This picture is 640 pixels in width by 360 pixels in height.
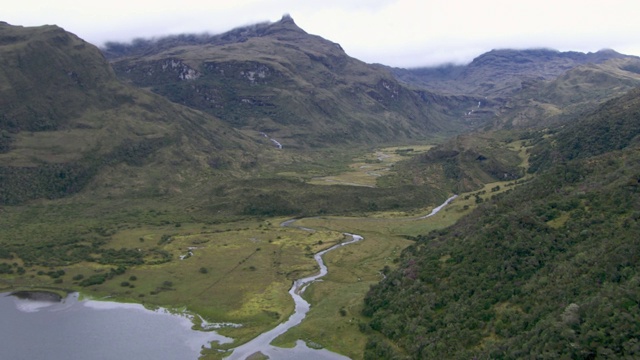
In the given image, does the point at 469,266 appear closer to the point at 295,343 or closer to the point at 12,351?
the point at 295,343

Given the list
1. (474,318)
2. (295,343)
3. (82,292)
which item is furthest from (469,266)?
(82,292)

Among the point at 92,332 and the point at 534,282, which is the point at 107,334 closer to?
the point at 92,332

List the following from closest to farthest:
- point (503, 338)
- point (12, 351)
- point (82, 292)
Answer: point (503, 338), point (12, 351), point (82, 292)

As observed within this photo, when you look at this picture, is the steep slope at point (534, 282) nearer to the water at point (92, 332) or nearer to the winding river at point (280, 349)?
the winding river at point (280, 349)

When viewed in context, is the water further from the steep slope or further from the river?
the steep slope

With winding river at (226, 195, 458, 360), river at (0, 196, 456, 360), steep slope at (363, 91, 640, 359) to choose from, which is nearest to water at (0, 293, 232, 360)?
river at (0, 196, 456, 360)

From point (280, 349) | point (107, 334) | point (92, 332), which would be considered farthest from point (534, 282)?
point (92, 332)

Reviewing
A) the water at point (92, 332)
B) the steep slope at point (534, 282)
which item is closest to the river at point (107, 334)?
the water at point (92, 332)
